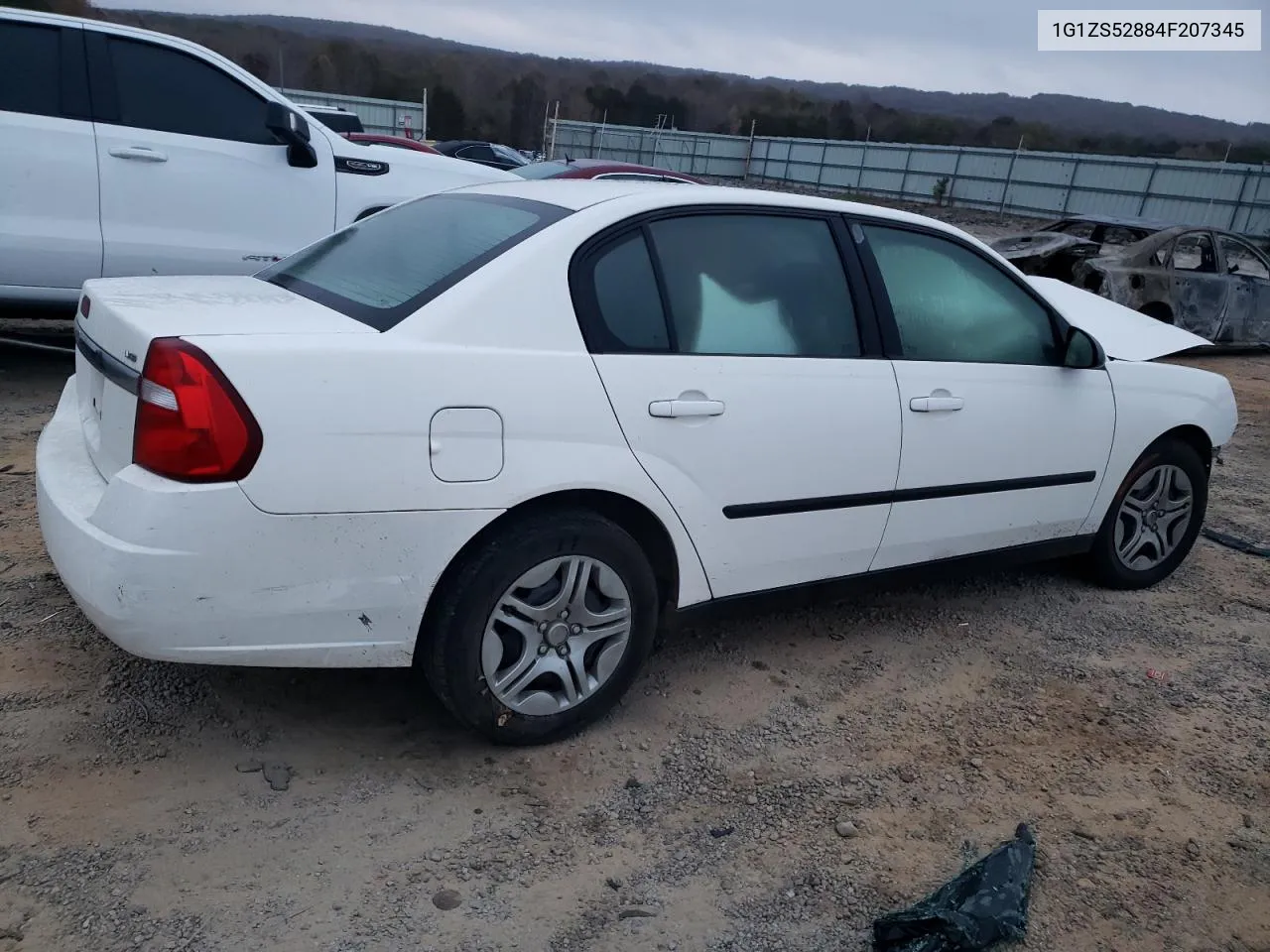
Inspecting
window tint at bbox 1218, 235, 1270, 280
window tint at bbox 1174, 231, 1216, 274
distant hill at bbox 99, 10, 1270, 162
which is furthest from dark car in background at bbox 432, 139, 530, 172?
distant hill at bbox 99, 10, 1270, 162

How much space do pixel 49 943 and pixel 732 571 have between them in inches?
75.9

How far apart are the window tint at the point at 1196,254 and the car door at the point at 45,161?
34.0ft

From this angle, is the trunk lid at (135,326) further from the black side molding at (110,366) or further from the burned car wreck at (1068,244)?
the burned car wreck at (1068,244)

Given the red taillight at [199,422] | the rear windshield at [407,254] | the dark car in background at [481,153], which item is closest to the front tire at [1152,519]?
the rear windshield at [407,254]

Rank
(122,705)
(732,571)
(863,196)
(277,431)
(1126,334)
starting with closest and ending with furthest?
(277,431) < (122,705) < (732,571) < (1126,334) < (863,196)

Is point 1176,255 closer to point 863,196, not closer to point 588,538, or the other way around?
point 588,538

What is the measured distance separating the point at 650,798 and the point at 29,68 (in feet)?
16.7

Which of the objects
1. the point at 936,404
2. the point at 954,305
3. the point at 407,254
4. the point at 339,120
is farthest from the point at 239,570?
the point at 339,120

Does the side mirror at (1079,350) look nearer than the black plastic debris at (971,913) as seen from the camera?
No

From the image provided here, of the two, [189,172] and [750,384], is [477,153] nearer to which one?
[189,172]

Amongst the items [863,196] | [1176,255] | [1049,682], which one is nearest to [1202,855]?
[1049,682]

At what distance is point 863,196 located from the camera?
34.4 meters

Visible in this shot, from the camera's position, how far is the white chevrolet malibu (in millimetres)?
2363

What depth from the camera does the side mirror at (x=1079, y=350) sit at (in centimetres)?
383
